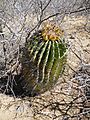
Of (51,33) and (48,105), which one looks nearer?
(51,33)

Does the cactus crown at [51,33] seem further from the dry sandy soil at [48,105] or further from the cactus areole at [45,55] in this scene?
the dry sandy soil at [48,105]

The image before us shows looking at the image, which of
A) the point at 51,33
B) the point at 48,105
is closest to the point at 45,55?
the point at 51,33

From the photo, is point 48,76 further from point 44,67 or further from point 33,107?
point 33,107

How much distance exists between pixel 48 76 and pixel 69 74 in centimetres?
93

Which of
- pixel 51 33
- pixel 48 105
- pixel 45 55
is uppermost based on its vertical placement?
pixel 51 33

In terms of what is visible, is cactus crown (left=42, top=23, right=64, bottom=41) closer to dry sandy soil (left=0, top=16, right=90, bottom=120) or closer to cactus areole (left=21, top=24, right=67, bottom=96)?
cactus areole (left=21, top=24, right=67, bottom=96)

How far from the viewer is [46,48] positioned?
13.0 ft

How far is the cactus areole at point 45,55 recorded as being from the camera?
394cm

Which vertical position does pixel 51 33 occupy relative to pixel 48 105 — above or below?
above

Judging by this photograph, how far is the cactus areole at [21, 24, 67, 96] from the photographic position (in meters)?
3.94

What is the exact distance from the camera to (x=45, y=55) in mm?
3957

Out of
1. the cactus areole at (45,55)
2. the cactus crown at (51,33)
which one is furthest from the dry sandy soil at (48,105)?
the cactus crown at (51,33)

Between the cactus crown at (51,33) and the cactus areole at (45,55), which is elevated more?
the cactus crown at (51,33)

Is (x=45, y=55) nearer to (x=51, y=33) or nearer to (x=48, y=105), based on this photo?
(x=51, y=33)
